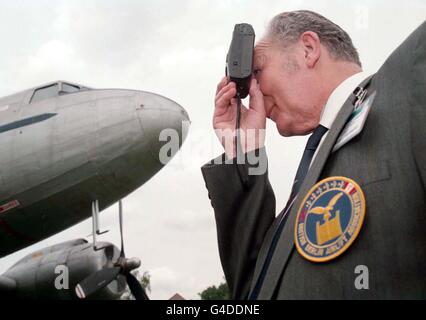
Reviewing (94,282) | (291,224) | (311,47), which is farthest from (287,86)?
(94,282)

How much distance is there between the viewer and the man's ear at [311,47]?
2.04 metres

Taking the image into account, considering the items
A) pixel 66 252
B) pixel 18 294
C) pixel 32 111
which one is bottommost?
pixel 18 294

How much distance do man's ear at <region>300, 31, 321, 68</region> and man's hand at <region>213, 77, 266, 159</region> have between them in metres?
0.33

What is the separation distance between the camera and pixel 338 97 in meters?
1.86

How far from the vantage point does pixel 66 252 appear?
9.81 m

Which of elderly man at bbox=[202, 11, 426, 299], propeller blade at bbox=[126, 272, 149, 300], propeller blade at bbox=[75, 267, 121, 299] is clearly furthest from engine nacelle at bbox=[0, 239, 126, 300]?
elderly man at bbox=[202, 11, 426, 299]

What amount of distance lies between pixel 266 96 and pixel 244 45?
268 millimetres

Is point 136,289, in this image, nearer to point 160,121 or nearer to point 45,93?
point 160,121

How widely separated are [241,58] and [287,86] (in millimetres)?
304

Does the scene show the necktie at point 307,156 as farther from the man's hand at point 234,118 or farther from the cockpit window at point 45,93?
the cockpit window at point 45,93

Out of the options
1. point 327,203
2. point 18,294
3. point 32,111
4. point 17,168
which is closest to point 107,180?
point 17,168

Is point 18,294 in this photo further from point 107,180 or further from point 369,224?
point 369,224

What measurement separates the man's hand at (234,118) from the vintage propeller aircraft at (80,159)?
5.64 metres

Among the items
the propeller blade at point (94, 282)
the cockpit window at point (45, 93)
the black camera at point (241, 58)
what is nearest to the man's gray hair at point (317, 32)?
the black camera at point (241, 58)
